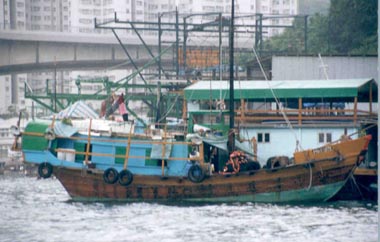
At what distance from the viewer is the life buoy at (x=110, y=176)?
27781mm

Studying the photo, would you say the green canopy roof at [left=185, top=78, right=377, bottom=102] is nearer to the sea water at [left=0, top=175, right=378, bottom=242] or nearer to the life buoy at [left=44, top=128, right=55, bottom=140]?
the sea water at [left=0, top=175, right=378, bottom=242]

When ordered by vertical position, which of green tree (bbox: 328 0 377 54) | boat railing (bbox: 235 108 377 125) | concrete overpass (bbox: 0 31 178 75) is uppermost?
green tree (bbox: 328 0 377 54)

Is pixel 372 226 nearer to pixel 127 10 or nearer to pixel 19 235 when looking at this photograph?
pixel 19 235

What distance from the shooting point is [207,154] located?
1111 inches

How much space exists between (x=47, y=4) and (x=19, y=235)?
67.6 metres

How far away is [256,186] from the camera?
2706 centimetres

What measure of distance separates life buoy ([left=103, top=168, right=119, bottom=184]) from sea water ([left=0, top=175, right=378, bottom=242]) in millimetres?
640

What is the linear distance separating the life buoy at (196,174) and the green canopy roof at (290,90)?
307cm

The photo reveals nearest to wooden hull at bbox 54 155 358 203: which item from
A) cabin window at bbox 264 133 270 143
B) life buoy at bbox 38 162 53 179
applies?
life buoy at bbox 38 162 53 179

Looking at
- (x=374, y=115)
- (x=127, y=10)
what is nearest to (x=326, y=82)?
(x=374, y=115)

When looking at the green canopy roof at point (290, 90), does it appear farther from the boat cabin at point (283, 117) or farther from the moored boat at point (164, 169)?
the moored boat at point (164, 169)

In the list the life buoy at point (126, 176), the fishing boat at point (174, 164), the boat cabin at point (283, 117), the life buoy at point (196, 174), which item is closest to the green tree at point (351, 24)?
the boat cabin at point (283, 117)

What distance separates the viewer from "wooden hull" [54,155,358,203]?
88.1 feet

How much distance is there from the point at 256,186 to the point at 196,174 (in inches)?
59.2
